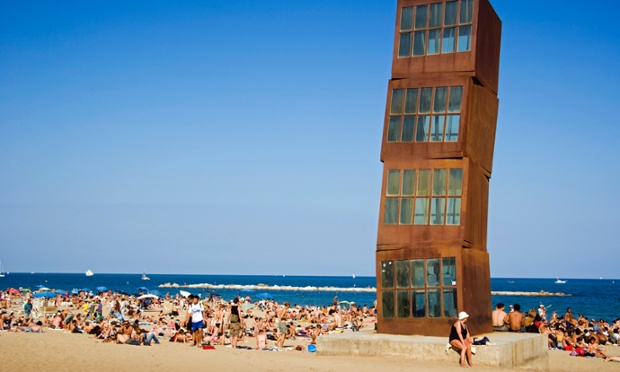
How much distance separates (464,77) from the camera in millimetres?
20297

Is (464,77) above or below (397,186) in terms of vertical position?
above

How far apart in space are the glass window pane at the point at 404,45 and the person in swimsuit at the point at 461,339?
7.97 metres

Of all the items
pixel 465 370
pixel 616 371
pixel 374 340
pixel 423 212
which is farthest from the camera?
pixel 616 371

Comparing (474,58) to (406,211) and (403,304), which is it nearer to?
(406,211)

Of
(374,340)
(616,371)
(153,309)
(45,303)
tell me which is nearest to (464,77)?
(374,340)

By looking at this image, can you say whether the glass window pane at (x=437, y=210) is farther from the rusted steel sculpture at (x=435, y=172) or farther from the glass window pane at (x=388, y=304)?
the glass window pane at (x=388, y=304)

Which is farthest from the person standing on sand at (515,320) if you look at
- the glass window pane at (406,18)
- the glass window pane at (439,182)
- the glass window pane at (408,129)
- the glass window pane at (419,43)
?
the glass window pane at (406,18)

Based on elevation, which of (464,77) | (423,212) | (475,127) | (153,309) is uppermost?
(464,77)

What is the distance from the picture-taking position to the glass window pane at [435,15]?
20.9m

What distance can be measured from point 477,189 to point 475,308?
340 cm

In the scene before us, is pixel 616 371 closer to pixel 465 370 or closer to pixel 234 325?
pixel 465 370

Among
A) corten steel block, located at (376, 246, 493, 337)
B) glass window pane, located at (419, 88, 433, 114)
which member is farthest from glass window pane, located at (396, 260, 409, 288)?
glass window pane, located at (419, 88, 433, 114)

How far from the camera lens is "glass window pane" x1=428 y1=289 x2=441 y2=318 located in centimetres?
1945

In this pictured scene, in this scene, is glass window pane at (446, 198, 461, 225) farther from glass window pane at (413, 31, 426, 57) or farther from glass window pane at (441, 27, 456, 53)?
glass window pane at (413, 31, 426, 57)
